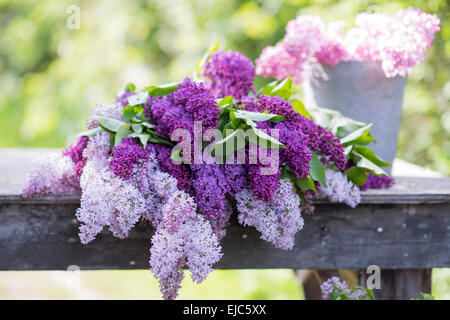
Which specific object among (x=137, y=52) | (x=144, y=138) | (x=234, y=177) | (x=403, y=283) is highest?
(x=137, y=52)

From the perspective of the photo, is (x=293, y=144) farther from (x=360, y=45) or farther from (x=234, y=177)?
(x=360, y=45)

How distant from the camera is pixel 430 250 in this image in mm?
1345

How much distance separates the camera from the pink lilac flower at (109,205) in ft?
3.29

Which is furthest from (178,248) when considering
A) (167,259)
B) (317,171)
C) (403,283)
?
(403,283)

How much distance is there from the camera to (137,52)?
171 inches

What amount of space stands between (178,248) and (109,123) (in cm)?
40

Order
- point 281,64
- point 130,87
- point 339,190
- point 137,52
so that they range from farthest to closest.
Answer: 1. point 137,52
2. point 281,64
3. point 130,87
4. point 339,190

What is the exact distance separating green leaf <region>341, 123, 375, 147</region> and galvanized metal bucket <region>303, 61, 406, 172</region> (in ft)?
0.69

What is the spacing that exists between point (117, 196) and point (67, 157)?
26 cm

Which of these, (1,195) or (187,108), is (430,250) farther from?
(1,195)

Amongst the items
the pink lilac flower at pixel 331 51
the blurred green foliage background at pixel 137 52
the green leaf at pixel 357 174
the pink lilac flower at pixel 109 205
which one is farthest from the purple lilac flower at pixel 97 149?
the blurred green foliage background at pixel 137 52

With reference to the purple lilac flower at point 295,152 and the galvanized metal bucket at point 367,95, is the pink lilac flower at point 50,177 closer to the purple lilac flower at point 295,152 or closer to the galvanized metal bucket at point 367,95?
the purple lilac flower at point 295,152

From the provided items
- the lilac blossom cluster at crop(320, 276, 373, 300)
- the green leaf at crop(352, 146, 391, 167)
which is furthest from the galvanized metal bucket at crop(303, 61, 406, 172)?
the lilac blossom cluster at crop(320, 276, 373, 300)
